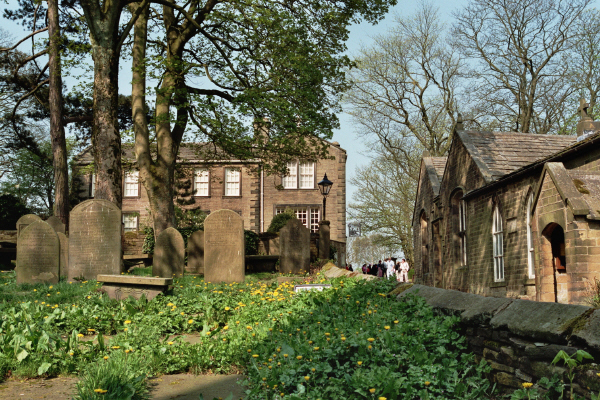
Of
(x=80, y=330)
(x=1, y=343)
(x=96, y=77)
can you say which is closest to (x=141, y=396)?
(x=1, y=343)

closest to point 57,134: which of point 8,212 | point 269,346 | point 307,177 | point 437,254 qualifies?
point 8,212

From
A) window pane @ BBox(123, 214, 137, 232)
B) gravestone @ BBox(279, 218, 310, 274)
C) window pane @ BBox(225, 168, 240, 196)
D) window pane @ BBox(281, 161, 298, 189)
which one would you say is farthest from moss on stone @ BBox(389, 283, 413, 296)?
window pane @ BBox(123, 214, 137, 232)

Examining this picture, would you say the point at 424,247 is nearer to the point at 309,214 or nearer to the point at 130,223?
the point at 309,214

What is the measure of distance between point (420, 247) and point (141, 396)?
26631mm

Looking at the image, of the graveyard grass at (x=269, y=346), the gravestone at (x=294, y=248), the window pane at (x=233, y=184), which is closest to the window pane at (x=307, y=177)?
the window pane at (x=233, y=184)

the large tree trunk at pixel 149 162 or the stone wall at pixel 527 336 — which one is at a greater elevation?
the large tree trunk at pixel 149 162

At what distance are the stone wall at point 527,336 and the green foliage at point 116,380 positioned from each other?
112 inches

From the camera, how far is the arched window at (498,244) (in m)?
18.0

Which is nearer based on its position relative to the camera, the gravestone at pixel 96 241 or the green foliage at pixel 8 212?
the gravestone at pixel 96 241

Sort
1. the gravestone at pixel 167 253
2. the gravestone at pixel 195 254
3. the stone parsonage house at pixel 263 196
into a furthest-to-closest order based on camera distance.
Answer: the stone parsonage house at pixel 263 196 < the gravestone at pixel 195 254 < the gravestone at pixel 167 253

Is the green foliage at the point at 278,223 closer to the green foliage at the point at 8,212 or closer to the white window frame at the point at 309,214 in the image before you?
the white window frame at the point at 309,214

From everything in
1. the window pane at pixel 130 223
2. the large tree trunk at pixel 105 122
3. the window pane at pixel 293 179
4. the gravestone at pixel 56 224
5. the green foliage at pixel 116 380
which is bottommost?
the green foliage at pixel 116 380

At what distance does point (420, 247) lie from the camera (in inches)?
1195

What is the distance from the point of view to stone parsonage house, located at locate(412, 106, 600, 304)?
35.1ft
